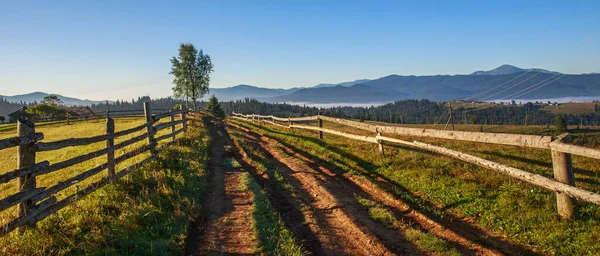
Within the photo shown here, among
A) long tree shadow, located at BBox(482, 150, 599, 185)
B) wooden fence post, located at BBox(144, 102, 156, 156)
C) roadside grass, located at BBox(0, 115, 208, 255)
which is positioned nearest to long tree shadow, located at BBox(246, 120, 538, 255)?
long tree shadow, located at BBox(482, 150, 599, 185)

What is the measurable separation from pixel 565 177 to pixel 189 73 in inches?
2296

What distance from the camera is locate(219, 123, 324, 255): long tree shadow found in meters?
5.56

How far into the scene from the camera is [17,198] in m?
5.07

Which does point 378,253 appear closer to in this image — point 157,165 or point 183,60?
point 157,165

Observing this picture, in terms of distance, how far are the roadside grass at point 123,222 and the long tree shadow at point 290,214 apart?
1.80 m

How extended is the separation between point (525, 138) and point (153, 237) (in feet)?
23.8

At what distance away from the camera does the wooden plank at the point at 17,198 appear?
4.80 meters

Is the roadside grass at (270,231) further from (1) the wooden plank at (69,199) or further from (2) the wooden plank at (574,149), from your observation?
(2) the wooden plank at (574,149)

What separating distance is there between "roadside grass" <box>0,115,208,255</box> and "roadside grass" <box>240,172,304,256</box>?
1.35m

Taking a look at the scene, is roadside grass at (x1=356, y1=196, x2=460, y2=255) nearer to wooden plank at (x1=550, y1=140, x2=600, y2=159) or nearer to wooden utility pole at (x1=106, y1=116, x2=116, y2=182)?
wooden plank at (x1=550, y1=140, x2=600, y2=159)

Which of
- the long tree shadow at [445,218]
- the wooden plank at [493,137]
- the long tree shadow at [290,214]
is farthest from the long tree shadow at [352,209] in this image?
the wooden plank at [493,137]

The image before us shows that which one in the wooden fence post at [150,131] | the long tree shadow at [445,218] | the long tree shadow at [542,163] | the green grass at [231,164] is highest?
the wooden fence post at [150,131]

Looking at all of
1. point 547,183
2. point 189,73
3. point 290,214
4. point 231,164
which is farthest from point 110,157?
point 189,73

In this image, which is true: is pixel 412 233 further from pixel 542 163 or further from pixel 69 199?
pixel 542 163
